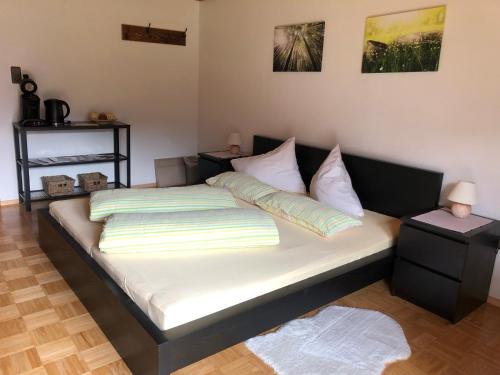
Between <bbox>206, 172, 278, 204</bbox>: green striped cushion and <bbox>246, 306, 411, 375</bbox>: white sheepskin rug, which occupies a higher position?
<bbox>206, 172, 278, 204</bbox>: green striped cushion

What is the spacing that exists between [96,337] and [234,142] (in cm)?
261

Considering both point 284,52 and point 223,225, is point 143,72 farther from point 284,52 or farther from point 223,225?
point 223,225

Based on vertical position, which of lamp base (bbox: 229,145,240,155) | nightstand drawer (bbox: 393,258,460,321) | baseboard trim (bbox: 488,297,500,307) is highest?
lamp base (bbox: 229,145,240,155)

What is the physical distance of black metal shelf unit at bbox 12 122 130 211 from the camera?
3.86 metres

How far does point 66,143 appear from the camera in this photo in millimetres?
4387

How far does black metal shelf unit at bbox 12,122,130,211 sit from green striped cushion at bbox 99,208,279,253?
203 cm

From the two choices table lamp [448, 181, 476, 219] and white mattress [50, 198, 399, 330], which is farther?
table lamp [448, 181, 476, 219]

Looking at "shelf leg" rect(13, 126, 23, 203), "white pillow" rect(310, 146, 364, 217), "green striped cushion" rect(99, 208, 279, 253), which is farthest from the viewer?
"shelf leg" rect(13, 126, 23, 203)

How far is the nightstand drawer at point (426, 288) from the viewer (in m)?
2.37

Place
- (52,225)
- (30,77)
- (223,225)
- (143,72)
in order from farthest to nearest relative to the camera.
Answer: (143,72) < (30,77) < (52,225) < (223,225)

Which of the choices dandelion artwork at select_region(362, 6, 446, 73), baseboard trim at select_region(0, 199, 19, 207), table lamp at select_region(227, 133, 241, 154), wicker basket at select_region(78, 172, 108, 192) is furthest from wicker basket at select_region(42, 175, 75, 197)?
dandelion artwork at select_region(362, 6, 446, 73)

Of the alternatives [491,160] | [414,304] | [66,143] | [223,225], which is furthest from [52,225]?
[491,160]

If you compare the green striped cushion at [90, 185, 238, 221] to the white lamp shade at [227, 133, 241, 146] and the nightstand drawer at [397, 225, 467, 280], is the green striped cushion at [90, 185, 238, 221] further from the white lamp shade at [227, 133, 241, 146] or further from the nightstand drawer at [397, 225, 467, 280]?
the white lamp shade at [227, 133, 241, 146]

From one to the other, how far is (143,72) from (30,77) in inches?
45.8
